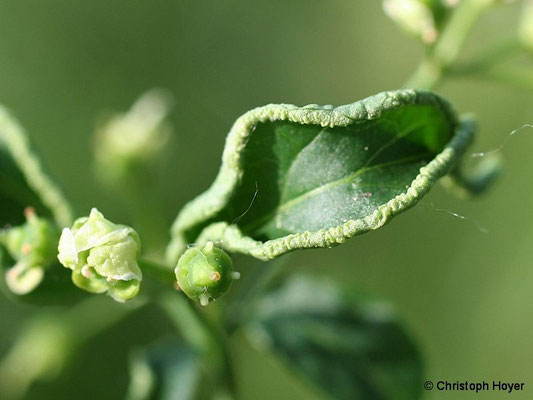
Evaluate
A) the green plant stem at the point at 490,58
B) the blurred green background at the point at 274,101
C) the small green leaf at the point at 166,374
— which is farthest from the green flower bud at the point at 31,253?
the blurred green background at the point at 274,101

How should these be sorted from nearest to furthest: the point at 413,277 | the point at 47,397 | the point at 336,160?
the point at 336,160 < the point at 47,397 < the point at 413,277

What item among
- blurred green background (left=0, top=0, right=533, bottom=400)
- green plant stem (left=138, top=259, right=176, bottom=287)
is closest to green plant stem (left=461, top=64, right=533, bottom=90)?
blurred green background (left=0, top=0, right=533, bottom=400)

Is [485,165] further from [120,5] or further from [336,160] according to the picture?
[120,5]

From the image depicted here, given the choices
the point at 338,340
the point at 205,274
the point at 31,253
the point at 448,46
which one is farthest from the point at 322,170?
the point at 338,340

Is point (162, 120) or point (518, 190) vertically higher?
point (162, 120)

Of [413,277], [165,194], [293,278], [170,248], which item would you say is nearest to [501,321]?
[413,277]

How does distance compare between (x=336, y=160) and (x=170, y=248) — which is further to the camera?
(x=170, y=248)

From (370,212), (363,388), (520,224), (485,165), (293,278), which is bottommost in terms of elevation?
(520,224)
